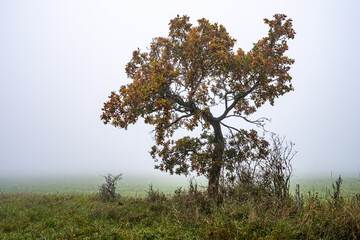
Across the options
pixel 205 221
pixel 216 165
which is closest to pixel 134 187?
pixel 216 165

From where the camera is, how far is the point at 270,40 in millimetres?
12469

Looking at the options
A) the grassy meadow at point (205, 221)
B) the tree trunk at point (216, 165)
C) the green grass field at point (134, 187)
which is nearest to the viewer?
the grassy meadow at point (205, 221)

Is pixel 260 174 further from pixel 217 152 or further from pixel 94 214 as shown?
pixel 94 214

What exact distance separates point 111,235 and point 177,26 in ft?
36.4

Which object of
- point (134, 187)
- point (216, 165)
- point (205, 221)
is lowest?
point (134, 187)

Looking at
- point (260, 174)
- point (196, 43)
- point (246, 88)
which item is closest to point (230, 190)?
point (260, 174)

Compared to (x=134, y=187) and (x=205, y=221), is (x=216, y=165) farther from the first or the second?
(x=134, y=187)

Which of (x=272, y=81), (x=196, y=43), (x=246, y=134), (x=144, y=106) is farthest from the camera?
(x=246, y=134)

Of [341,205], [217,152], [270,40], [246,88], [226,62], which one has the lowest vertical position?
[341,205]

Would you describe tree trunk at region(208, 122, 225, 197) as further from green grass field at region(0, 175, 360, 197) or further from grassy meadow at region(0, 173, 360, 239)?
green grass field at region(0, 175, 360, 197)

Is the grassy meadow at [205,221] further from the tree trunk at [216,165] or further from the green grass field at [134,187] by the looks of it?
the green grass field at [134,187]

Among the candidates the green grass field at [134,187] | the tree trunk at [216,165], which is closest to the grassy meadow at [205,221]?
the tree trunk at [216,165]

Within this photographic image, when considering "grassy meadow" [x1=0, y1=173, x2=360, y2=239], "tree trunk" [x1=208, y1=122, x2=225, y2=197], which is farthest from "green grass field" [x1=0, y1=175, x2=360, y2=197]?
"grassy meadow" [x1=0, y1=173, x2=360, y2=239]

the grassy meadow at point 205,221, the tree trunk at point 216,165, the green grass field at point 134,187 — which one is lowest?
the green grass field at point 134,187
